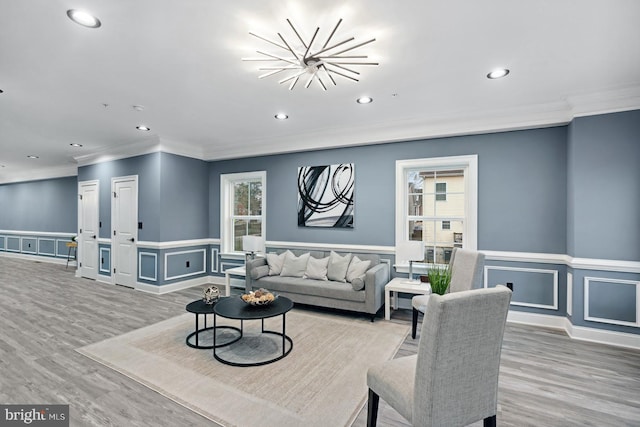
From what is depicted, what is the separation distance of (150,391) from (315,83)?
9.96 feet

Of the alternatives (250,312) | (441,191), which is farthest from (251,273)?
(441,191)

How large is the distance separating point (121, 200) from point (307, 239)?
3.73 meters

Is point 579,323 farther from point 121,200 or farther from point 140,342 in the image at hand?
point 121,200

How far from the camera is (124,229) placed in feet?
19.1

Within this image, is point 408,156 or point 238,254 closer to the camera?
point 408,156

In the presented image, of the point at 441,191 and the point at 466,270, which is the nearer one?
the point at 466,270

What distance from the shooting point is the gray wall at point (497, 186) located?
3708 mm

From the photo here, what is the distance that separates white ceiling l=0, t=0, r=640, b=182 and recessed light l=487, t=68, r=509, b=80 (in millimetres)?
86

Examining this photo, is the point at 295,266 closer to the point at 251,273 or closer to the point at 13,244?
the point at 251,273

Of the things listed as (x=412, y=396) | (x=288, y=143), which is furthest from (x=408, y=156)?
(x=412, y=396)

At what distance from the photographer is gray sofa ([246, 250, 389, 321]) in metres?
3.86

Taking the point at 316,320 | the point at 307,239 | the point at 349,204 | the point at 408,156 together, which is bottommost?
the point at 316,320

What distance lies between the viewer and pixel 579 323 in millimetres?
3355

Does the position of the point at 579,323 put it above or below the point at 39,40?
below
